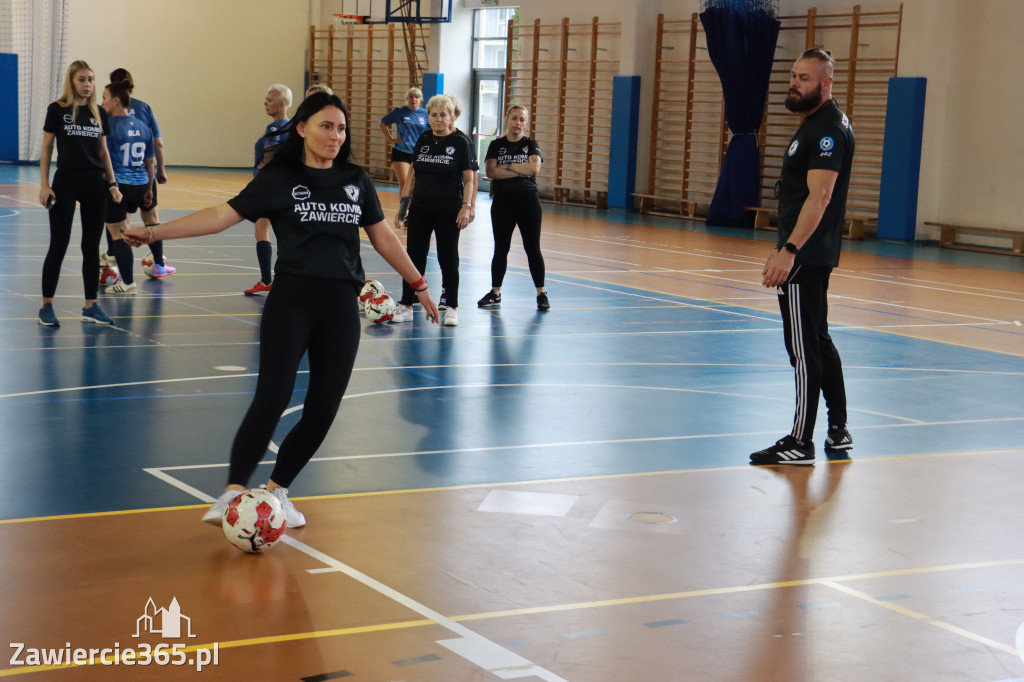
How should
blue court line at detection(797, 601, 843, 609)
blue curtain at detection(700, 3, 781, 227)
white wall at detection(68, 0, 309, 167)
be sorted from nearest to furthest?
1. blue court line at detection(797, 601, 843, 609)
2. blue curtain at detection(700, 3, 781, 227)
3. white wall at detection(68, 0, 309, 167)

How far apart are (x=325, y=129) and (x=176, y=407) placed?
2.66 m

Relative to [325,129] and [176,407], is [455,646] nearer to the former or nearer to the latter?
[325,129]

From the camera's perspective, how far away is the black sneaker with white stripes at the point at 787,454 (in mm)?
5750

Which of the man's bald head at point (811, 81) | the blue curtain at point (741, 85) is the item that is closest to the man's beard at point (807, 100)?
the man's bald head at point (811, 81)

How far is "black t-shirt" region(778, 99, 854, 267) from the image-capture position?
5.59 metres

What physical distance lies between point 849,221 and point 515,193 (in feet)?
32.2

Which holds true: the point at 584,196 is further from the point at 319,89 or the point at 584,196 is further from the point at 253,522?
the point at 253,522

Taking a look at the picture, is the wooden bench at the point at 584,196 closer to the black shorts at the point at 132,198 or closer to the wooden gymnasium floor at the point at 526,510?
the wooden gymnasium floor at the point at 526,510

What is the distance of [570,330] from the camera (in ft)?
31.5

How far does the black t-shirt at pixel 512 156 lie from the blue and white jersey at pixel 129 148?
9.28 ft

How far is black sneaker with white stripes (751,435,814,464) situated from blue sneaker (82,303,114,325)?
506cm

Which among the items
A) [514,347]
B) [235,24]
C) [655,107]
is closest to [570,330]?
[514,347]

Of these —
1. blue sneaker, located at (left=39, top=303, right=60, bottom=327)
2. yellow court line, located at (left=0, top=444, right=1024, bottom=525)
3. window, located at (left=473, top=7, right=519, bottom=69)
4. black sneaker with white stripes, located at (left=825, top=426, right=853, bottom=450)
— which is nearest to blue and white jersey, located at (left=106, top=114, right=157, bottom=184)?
blue sneaker, located at (left=39, top=303, right=60, bottom=327)

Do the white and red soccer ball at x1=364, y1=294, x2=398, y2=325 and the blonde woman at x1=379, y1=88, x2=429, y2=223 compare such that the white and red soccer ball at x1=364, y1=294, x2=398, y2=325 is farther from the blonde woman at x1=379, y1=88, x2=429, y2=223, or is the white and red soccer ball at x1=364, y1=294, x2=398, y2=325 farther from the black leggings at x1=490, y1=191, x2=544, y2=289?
the blonde woman at x1=379, y1=88, x2=429, y2=223
